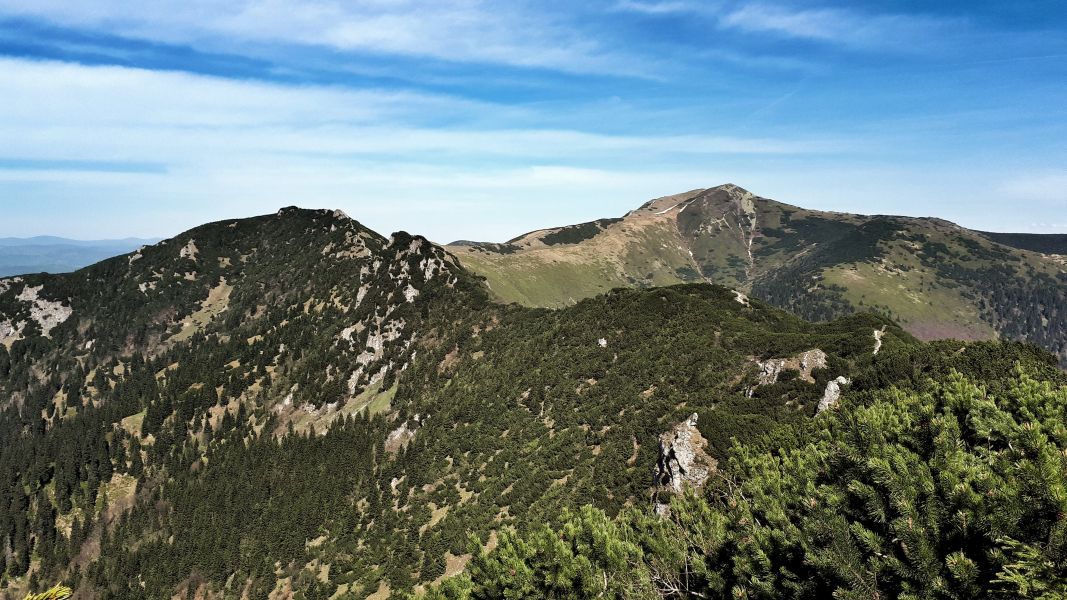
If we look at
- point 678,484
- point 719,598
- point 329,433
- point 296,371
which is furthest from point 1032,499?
point 296,371

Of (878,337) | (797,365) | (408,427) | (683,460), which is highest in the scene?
(878,337)

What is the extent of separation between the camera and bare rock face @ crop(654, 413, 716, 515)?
50.2 meters

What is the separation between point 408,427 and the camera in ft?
387

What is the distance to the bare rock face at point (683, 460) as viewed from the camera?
50153 millimetres

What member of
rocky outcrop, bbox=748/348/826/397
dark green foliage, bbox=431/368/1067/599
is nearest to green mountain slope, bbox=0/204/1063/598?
rocky outcrop, bbox=748/348/826/397

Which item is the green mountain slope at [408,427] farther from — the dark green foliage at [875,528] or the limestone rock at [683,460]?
the dark green foliage at [875,528]

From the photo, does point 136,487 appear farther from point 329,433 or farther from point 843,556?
point 843,556

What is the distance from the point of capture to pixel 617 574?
22219 millimetres

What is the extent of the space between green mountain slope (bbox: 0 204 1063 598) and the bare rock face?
37 cm

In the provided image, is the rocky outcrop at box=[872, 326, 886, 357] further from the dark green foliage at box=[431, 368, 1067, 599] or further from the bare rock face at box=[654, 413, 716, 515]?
the dark green foliage at box=[431, 368, 1067, 599]

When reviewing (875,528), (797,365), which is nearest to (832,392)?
(797,365)

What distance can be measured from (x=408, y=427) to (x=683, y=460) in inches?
3189

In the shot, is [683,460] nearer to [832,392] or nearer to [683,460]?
[683,460]

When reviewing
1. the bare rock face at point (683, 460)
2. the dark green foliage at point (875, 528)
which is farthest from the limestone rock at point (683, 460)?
the dark green foliage at point (875, 528)
